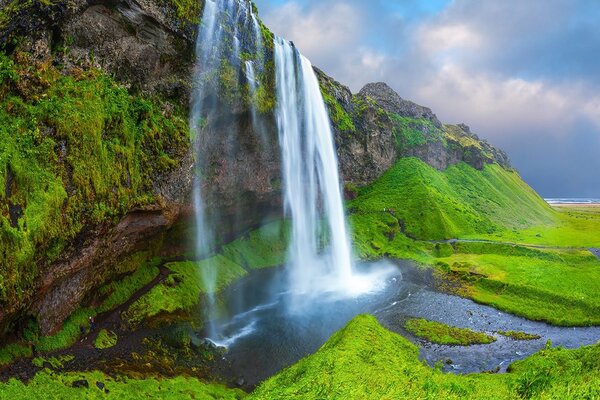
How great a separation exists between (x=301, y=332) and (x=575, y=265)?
127 ft

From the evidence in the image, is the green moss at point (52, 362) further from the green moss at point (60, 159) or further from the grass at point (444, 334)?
the grass at point (444, 334)

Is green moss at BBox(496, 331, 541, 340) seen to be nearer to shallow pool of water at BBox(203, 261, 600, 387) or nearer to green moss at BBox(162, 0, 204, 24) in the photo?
shallow pool of water at BBox(203, 261, 600, 387)

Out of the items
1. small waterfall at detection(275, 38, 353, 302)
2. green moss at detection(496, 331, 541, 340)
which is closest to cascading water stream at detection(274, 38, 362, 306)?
small waterfall at detection(275, 38, 353, 302)

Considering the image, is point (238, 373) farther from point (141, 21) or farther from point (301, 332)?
point (141, 21)

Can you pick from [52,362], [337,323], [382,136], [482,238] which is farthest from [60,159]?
[382,136]

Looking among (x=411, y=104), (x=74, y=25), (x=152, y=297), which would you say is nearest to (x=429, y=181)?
(x=411, y=104)

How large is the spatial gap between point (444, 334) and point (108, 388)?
2346 cm

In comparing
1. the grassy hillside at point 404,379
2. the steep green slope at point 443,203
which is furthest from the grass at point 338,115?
the grassy hillside at point 404,379

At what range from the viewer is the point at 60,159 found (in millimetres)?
22812

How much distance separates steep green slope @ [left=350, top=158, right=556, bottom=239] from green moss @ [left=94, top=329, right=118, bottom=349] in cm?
4771

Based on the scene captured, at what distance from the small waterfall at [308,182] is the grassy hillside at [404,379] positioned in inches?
773

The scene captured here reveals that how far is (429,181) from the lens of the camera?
77.9 meters

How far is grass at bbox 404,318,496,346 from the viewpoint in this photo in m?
28.1

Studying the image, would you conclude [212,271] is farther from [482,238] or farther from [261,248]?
[482,238]
